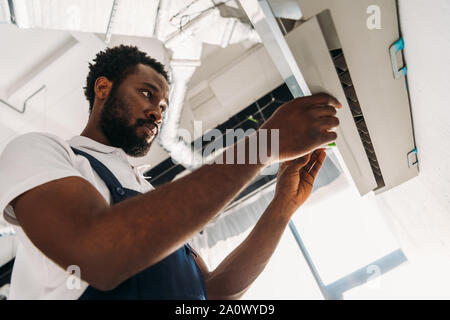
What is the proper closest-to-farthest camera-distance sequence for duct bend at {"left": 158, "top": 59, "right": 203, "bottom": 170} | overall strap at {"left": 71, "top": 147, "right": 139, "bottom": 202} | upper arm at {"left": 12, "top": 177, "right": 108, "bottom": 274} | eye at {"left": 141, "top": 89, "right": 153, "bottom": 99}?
1. upper arm at {"left": 12, "top": 177, "right": 108, "bottom": 274}
2. overall strap at {"left": 71, "top": 147, "right": 139, "bottom": 202}
3. eye at {"left": 141, "top": 89, "right": 153, "bottom": 99}
4. duct bend at {"left": 158, "top": 59, "right": 203, "bottom": 170}

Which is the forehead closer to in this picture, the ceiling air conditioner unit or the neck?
the neck

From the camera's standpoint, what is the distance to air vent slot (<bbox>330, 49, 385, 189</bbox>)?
22.3 inches

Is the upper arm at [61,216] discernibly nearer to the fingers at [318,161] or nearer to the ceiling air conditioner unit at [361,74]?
the ceiling air conditioner unit at [361,74]

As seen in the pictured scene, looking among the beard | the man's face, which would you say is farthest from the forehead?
the beard

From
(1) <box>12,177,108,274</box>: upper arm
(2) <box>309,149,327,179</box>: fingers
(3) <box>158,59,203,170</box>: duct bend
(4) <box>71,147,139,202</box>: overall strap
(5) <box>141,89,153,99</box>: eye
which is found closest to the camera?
(1) <box>12,177,108,274</box>: upper arm

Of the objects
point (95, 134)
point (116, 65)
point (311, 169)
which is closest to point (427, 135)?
point (311, 169)

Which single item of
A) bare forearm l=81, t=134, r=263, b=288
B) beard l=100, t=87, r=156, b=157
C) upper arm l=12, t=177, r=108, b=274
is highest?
upper arm l=12, t=177, r=108, b=274

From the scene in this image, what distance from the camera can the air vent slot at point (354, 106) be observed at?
0.57 metres

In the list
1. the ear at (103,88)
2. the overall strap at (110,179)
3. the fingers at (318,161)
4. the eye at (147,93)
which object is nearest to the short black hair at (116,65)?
the ear at (103,88)

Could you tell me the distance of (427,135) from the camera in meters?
0.68

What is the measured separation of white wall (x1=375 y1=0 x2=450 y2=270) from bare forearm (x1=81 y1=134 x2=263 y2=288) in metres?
0.41

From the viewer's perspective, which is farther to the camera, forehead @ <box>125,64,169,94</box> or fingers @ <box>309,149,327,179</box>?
forehead @ <box>125,64,169,94</box>

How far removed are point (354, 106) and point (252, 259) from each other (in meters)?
0.50

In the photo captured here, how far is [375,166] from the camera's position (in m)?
0.89
